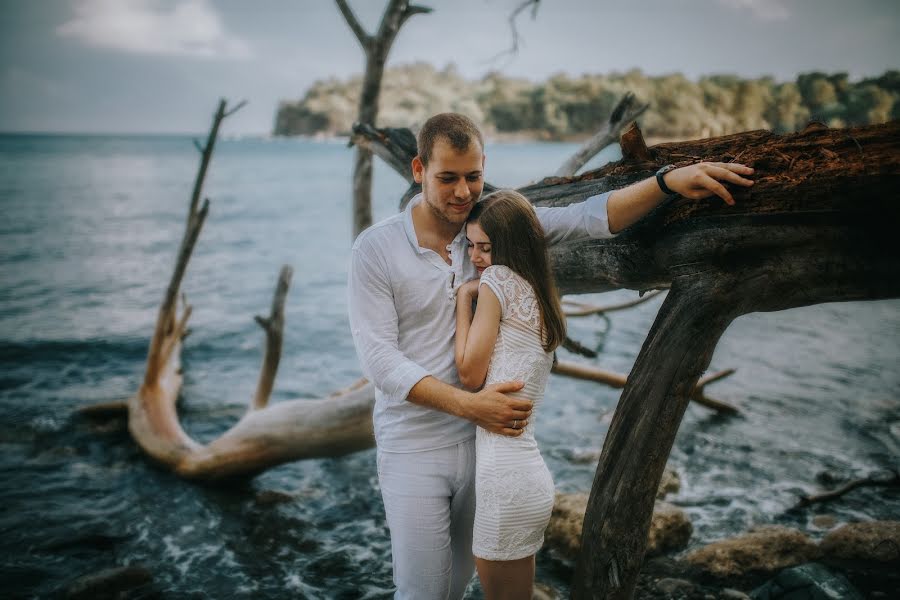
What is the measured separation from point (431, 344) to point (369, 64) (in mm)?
5260

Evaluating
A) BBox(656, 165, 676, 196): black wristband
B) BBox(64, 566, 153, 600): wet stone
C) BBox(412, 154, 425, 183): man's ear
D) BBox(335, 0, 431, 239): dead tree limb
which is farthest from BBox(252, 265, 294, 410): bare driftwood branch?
BBox(656, 165, 676, 196): black wristband

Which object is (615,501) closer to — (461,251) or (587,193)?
(461,251)

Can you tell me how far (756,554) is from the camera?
4582 millimetres

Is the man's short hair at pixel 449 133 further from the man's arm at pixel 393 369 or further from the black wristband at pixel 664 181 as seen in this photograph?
the black wristband at pixel 664 181

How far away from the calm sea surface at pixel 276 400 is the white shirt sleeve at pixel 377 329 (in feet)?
9.99

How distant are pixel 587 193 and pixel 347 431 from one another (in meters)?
3.84

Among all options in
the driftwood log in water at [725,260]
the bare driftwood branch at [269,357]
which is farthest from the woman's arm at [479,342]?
the bare driftwood branch at [269,357]

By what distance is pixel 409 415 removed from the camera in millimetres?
2744

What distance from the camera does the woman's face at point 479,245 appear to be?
272cm

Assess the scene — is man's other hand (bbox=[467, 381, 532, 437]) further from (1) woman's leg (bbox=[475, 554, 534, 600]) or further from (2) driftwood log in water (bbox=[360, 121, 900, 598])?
(1) woman's leg (bbox=[475, 554, 534, 600])

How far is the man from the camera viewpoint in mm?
2551

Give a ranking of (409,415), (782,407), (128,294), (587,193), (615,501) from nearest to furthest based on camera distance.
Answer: (615,501)
(409,415)
(587,193)
(782,407)
(128,294)

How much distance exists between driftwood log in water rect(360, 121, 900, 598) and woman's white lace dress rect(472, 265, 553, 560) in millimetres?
298

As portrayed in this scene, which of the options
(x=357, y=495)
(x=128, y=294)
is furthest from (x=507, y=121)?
(x=357, y=495)
